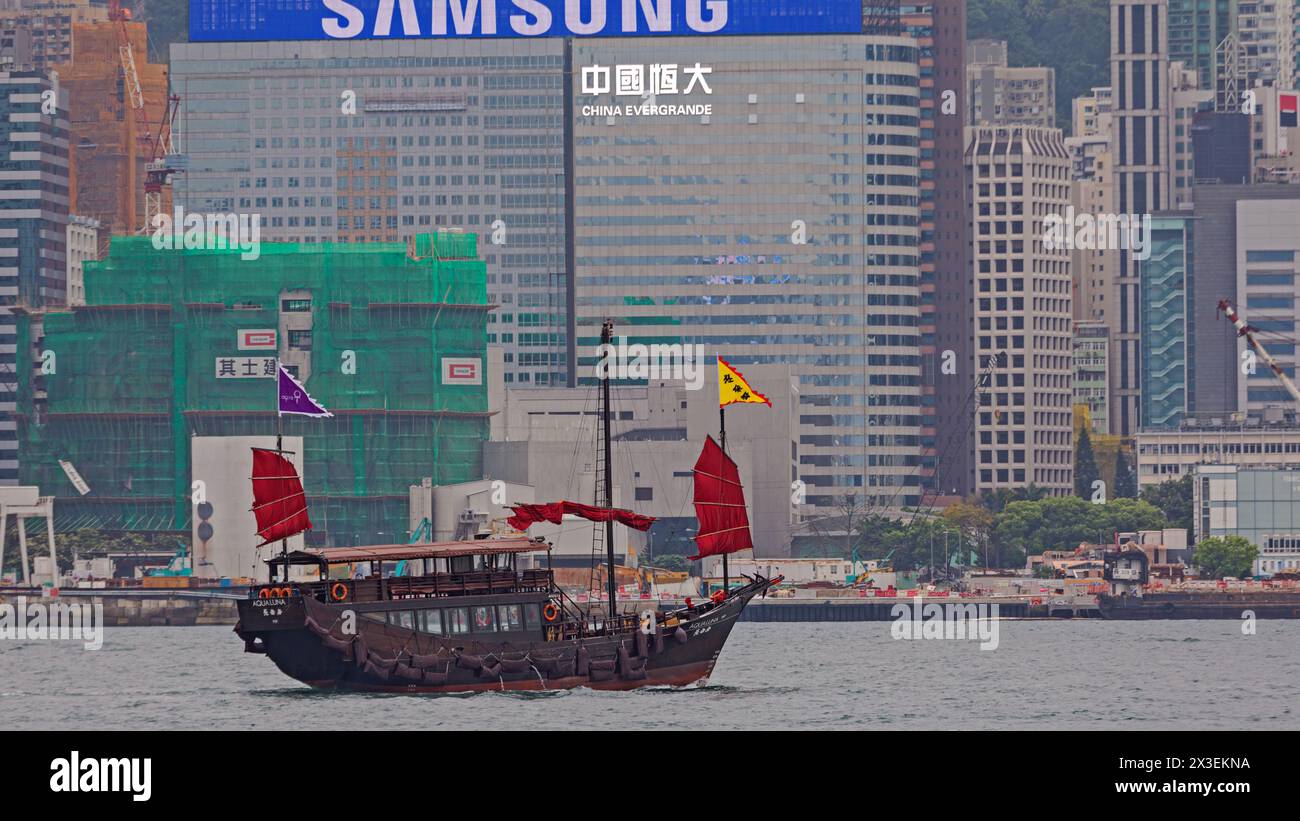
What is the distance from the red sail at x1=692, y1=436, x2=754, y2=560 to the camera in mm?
94438

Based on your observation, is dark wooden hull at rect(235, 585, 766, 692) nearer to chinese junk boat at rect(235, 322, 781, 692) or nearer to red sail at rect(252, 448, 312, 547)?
chinese junk boat at rect(235, 322, 781, 692)

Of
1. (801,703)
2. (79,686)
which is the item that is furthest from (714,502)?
(79,686)

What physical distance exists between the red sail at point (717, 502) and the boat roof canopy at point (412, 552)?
8.43 meters

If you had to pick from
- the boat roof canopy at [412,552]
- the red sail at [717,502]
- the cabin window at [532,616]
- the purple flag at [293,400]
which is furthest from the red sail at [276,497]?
the red sail at [717,502]

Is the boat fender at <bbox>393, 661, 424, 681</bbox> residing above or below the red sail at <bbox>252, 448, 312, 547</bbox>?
below

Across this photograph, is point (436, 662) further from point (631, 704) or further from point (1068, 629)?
point (1068, 629)

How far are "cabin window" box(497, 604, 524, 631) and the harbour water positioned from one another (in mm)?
2937

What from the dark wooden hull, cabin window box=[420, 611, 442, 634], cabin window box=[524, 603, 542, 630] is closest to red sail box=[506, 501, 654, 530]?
cabin window box=[524, 603, 542, 630]

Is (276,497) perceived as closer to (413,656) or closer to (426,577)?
(426,577)

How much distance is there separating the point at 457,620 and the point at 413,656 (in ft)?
7.39

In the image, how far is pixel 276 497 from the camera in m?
94.8

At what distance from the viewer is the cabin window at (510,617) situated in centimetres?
8712

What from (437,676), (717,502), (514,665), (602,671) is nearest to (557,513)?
(717,502)

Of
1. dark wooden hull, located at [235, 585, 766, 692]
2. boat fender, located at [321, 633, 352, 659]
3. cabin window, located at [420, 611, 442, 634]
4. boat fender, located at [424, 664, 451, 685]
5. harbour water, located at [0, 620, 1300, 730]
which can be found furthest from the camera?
cabin window, located at [420, 611, 442, 634]
